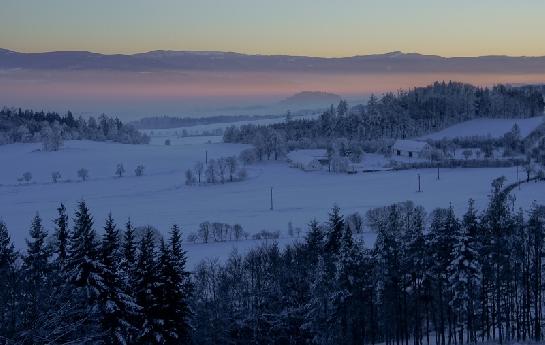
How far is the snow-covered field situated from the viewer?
260ft

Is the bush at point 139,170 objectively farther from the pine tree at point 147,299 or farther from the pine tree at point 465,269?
the pine tree at point 465,269

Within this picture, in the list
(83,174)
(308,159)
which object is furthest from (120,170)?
(308,159)

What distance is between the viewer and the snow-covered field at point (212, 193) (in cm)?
7912

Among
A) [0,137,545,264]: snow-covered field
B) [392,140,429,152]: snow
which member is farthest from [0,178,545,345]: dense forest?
[392,140,429,152]: snow

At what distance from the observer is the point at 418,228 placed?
30.9 meters

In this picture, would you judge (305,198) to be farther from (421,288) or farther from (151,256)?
(151,256)

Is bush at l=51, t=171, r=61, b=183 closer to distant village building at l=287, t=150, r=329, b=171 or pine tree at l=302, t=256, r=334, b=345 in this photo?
distant village building at l=287, t=150, r=329, b=171

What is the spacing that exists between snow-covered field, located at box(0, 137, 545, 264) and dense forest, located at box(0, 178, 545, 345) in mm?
23827

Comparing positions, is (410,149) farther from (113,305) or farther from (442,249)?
(113,305)

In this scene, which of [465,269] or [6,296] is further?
[465,269]

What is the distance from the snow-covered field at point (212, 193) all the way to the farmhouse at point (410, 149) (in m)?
24.0

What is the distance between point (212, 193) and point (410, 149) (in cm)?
6616

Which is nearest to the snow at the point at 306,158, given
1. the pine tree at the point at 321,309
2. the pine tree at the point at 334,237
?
the pine tree at the point at 334,237

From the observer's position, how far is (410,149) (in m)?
152
